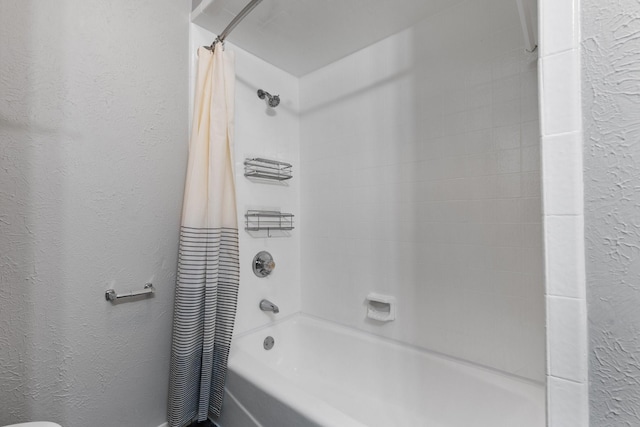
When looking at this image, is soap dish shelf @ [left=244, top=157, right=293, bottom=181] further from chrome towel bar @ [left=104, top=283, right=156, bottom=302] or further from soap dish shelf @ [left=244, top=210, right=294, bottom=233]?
chrome towel bar @ [left=104, top=283, right=156, bottom=302]

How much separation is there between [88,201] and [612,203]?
163cm

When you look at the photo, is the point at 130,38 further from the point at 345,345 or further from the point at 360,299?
the point at 345,345

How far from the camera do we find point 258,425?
1.26 m

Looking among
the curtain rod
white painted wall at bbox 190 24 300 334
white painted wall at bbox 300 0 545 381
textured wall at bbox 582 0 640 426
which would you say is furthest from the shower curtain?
textured wall at bbox 582 0 640 426

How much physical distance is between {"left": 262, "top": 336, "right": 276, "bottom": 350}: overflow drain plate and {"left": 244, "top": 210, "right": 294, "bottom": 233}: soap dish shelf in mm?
701

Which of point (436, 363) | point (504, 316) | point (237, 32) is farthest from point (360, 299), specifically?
point (237, 32)

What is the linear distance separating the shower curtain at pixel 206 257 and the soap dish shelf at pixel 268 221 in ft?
1.11

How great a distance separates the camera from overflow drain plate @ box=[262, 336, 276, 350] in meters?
1.83

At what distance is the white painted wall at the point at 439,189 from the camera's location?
1.28 meters

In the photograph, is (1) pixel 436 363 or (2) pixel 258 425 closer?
(2) pixel 258 425

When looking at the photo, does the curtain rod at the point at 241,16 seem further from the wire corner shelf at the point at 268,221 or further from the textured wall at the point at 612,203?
the textured wall at the point at 612,203

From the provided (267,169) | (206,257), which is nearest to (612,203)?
(206,257)

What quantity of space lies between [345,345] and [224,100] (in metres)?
1.61

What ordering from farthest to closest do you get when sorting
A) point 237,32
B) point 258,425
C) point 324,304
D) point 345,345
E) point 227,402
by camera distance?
point 324,304
point 345,345
point 237,32
point 227,402
point 258,425
